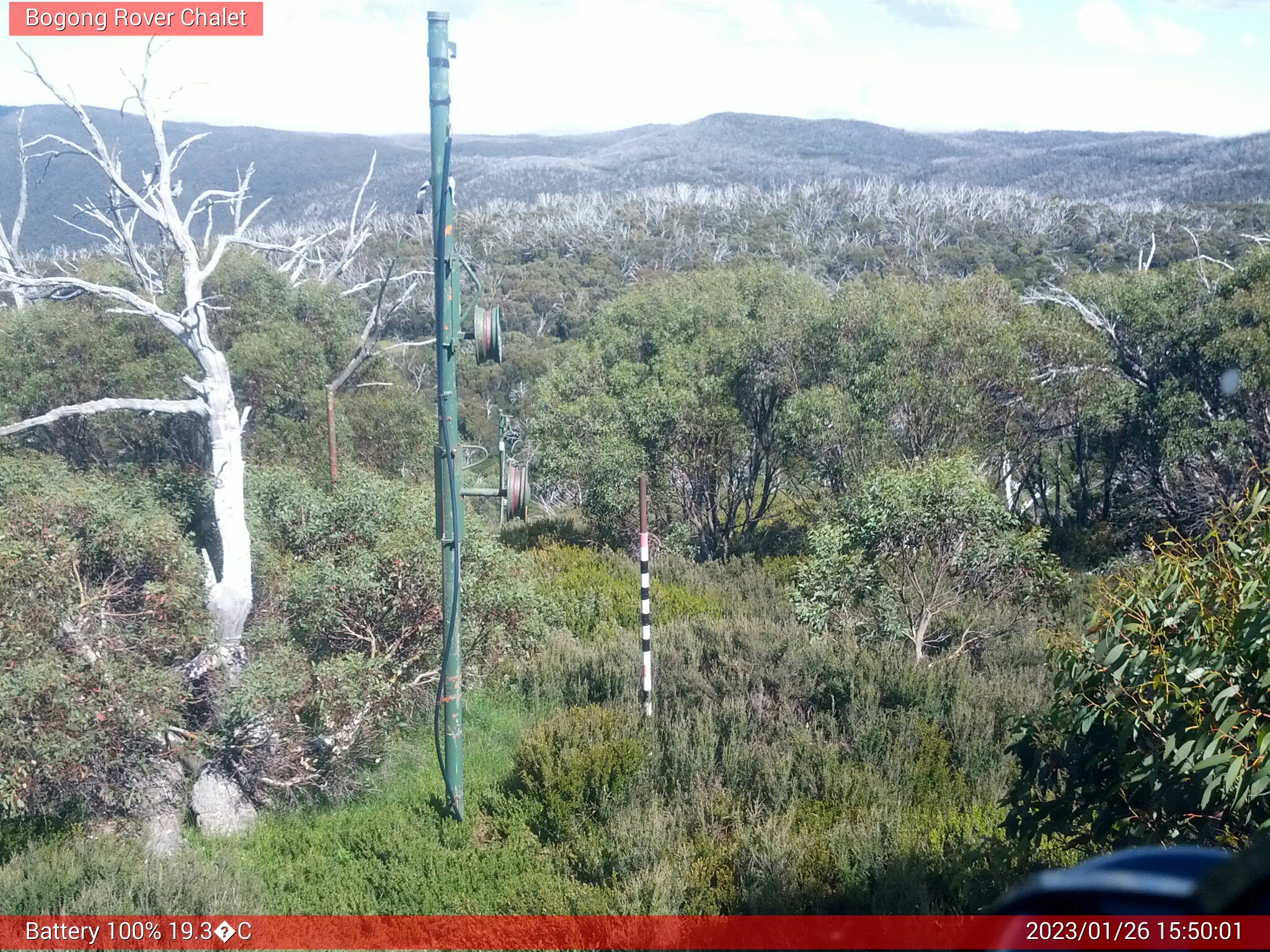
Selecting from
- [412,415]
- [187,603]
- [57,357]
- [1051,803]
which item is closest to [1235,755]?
[1051,803]

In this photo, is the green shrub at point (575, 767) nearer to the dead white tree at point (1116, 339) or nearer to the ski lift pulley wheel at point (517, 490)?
the ski lift pulley wheel at point (517, 490)

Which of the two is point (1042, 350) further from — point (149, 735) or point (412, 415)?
point (149, 735)

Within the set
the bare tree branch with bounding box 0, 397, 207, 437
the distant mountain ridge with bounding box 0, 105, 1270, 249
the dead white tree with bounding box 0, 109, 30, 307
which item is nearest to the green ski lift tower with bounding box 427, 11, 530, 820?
the bare tree branch with bounding box 0, 397, 207, 437

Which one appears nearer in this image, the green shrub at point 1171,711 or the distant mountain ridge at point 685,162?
the green shrub at point 1171,711

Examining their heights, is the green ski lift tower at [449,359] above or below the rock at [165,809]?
above

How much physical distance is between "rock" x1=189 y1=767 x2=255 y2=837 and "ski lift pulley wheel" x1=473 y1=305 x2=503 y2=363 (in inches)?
143

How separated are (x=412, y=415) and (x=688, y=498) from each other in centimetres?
528

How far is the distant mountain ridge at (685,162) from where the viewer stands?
229 ft

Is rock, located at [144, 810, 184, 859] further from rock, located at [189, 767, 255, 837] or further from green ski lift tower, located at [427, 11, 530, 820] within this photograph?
green ski lift tower, located at [427, 11, 530, 820]

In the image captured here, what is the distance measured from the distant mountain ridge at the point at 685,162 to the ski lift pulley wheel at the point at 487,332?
41358 mm

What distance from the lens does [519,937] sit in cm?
555

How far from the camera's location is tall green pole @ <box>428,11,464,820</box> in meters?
6.55

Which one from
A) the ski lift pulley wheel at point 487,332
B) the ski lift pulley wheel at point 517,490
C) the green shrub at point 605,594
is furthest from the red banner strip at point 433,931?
the green shrub at point 605,594

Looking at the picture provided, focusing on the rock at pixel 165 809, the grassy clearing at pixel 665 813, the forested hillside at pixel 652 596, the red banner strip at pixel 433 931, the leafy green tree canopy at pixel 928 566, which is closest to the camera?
the red banner strip at pixel 433 931
